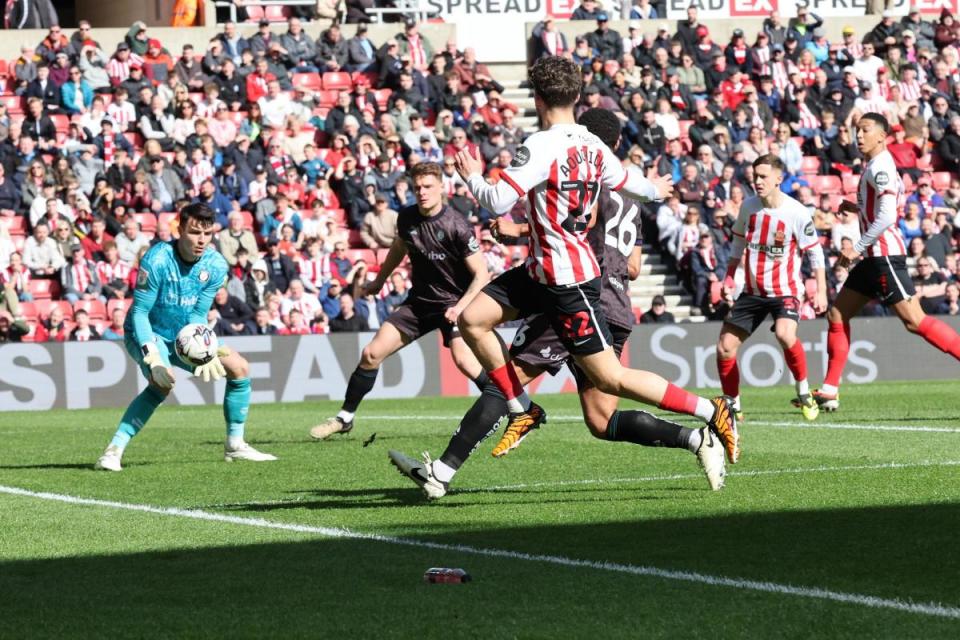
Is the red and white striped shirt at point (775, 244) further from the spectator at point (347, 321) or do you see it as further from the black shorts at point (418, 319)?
the spectator at point (347, 321)

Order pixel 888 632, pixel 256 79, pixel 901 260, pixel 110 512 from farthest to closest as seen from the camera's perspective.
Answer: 1. pixel 256 79
2. pixel 901 260
3. pixel 110 512
4. pixel 888 632

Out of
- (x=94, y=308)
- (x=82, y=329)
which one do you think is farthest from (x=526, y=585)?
(x=94, y=308)

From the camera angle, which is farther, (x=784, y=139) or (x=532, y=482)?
(x=784, y=139)

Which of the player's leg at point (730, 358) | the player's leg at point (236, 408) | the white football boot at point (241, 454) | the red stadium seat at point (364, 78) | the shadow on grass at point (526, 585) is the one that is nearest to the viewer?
the shadow on grass at point (526, 585)

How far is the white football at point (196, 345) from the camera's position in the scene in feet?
33.1

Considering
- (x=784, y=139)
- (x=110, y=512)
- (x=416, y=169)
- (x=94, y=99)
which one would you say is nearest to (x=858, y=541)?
(x=110, y=512)

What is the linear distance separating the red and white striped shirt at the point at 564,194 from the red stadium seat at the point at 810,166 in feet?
68.0

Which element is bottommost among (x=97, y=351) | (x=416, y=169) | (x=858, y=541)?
(x=97, y=351)

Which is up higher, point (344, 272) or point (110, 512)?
point (110, 512)

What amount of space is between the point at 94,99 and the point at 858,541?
19.5 metres

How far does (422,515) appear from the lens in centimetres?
795

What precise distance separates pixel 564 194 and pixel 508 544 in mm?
1764

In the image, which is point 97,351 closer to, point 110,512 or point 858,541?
point 110,512

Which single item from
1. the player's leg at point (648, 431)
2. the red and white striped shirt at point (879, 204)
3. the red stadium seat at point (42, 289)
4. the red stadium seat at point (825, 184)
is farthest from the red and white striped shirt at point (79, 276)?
the player's leg at point (648, 431)
